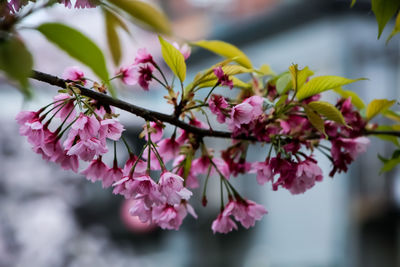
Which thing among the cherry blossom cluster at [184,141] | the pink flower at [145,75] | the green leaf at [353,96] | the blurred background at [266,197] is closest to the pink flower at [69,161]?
the cherry blossom cluster at [184,141]

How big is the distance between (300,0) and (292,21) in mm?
203

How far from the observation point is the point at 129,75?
0.46m

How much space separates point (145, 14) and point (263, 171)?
0.80 ft

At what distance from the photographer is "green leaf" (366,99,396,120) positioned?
0.45m

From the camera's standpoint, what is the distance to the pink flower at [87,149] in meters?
0.36

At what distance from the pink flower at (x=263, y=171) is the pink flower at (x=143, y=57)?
0.45 ft

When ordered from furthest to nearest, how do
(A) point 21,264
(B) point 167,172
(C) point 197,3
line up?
(C) point 197,3 < (A) point 21,264 < (B) point 167,172

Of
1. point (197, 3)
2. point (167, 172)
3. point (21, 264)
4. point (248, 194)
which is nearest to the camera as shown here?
point (167, 172)

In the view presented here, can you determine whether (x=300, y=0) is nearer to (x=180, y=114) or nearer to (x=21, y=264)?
(x=21, y=264)

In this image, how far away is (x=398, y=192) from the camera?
3346 millimetres

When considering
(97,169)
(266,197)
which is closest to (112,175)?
(97,169)

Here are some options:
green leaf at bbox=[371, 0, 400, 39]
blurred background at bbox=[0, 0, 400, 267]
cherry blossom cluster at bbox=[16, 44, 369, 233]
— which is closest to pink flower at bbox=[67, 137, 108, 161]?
cherry blossom cluster at bbox=[16, 44, 369, 233]

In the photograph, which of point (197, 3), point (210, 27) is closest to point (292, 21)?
point (210, 27)

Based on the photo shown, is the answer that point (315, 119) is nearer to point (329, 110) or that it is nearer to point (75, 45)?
point (329, 110)
